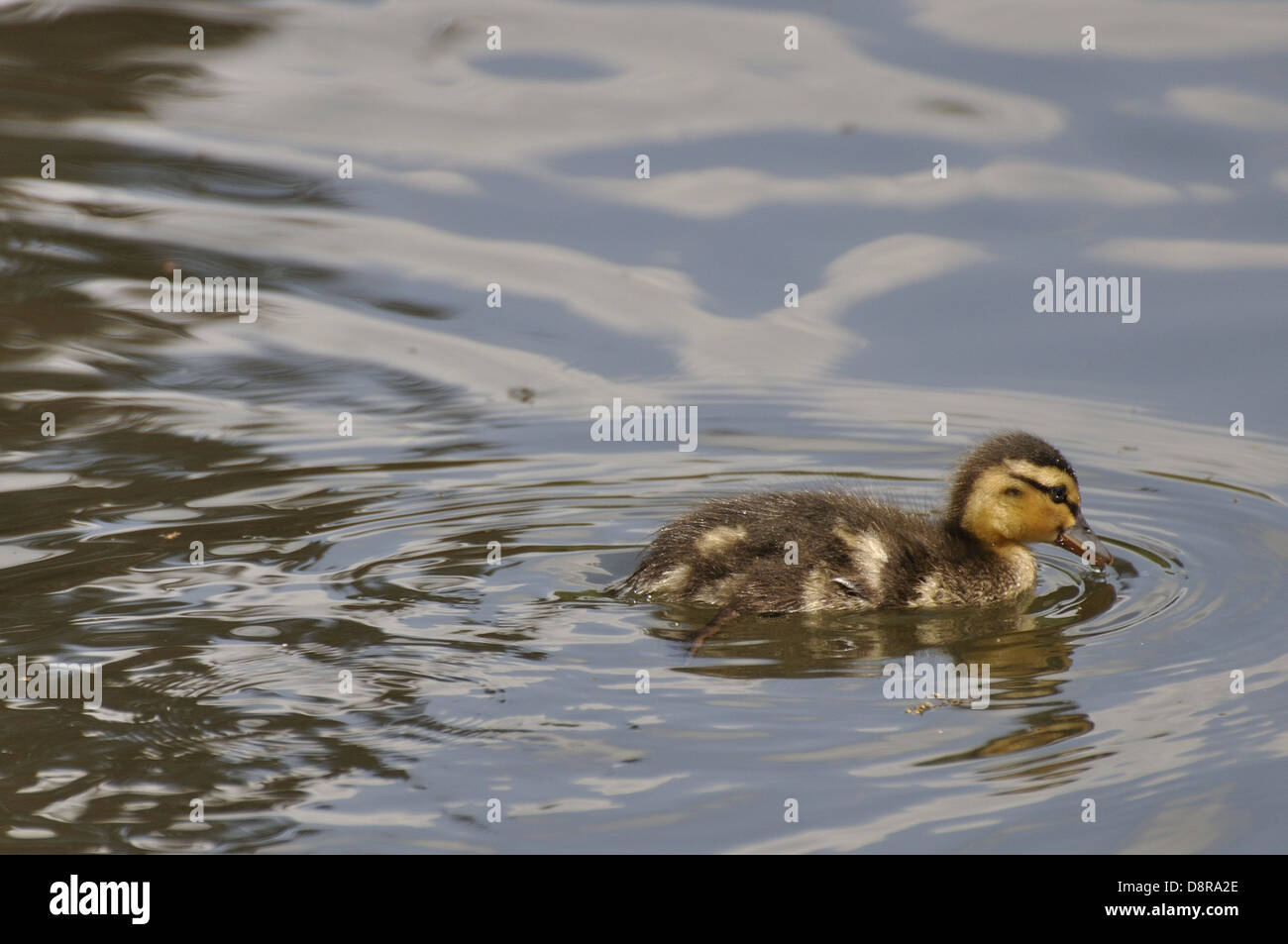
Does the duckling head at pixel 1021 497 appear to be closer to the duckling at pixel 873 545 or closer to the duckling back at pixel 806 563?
the duckling at pixel 873 545

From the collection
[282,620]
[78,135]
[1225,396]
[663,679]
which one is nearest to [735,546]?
[663,679]

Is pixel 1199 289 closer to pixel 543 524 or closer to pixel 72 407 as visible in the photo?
pixel 543 524

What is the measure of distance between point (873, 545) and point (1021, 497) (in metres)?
0.71

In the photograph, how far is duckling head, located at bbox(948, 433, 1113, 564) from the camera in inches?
274

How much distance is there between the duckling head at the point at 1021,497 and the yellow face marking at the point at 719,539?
101 cm

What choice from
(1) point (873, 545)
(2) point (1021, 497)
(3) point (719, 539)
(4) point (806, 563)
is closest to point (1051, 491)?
(2) point (1021, 497)

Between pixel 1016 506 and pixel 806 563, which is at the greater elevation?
pixel 1016 506

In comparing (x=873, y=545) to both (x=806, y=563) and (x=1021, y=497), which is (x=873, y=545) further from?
(x=1021, y=497)

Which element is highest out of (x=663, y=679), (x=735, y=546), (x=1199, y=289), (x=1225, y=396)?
(x=1199, y=289)

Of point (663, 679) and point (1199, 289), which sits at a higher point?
point (1199, 289)

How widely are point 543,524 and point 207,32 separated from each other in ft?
22.7

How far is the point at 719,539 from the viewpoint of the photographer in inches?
265

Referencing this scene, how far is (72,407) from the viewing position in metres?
9.02

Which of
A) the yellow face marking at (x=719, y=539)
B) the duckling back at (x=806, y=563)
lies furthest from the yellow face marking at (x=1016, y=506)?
the yellow face marking at (x=719, y=539)
